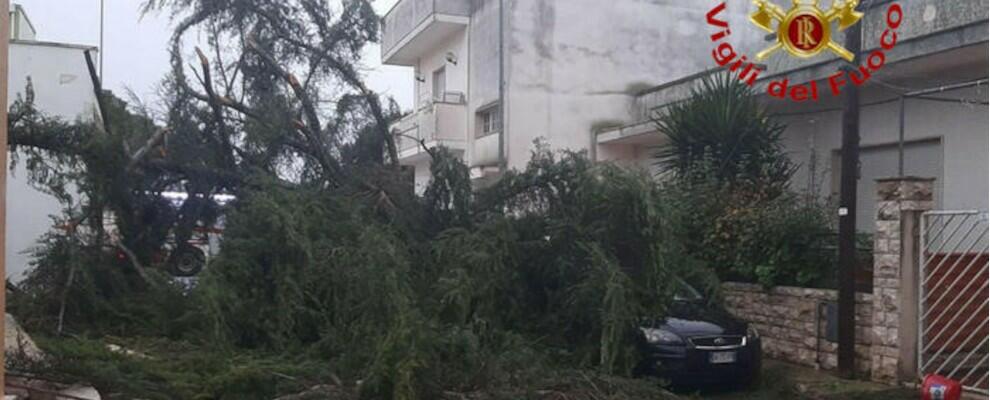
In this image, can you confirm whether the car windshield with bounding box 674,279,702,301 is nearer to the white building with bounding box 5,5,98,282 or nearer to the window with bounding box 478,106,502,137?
the window with bounding box 478,106,502,137

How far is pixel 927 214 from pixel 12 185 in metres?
14.8

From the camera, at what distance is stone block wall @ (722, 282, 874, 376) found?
34.7 ft

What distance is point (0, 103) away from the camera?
4.06 meters

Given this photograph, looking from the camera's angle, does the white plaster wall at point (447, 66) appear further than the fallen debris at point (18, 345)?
Yes

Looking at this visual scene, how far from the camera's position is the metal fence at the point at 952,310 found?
9.91m

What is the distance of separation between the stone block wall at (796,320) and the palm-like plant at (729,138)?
6.59ft

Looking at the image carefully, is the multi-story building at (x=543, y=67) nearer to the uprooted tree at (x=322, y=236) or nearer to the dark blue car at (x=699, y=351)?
the uprooted tree at (x=322, y=236)

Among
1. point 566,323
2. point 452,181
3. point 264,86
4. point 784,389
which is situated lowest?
point 784,389

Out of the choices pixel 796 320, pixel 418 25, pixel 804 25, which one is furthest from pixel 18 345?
pixel 418 25

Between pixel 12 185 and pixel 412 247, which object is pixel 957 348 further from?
pixel 12 185

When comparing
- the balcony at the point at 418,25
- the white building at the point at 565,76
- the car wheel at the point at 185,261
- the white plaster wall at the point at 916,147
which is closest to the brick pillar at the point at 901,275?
the white plaster wall at the point at 916,147

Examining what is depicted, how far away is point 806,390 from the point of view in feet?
32.9

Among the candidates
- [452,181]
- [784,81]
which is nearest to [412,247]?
[452,181]

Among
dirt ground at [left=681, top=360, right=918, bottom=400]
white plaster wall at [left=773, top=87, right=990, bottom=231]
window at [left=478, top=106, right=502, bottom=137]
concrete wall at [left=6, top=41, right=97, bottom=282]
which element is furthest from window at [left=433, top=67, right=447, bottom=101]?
dirt ground at [left=681, top=360, right=918, bottom=400]
